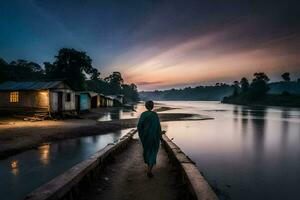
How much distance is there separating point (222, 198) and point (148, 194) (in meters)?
3.76

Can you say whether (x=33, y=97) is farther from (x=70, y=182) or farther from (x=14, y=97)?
(x=70, y=182)

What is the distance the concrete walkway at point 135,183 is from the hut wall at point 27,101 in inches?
756

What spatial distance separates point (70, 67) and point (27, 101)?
23021 millimetres

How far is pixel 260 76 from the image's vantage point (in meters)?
126

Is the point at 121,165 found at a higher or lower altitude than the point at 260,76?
lower

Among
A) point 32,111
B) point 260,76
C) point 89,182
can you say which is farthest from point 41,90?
point 260,76

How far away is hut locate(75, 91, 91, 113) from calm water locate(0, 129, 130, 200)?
21075 millimetres

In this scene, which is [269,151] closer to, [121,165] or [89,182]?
[121,165]

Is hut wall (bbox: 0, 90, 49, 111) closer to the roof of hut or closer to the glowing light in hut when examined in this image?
the roof of hut

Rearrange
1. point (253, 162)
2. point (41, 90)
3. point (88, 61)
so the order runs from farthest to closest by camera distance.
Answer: point (88, 61)
point (41, 90)
point (253, 162)

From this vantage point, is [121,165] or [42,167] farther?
[42,167]

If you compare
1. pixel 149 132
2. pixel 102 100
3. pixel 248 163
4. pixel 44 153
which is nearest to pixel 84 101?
pixel 102 100

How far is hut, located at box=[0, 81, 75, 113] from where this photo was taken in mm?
25766

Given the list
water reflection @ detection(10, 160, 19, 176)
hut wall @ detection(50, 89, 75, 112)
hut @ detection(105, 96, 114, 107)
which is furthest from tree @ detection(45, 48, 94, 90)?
water reflection @ detection(10, 160, 19, 176)
